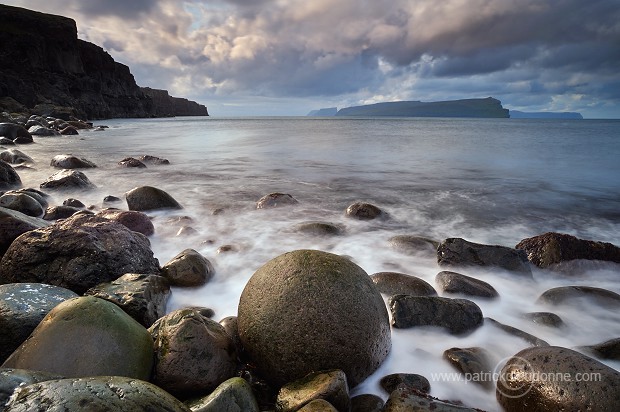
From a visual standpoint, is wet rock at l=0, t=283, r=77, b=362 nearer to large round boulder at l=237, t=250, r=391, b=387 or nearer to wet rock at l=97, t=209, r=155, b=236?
large round boulder at l=237, t=250, r=391, b=387

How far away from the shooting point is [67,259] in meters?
3.48

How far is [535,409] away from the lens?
7.98 ft

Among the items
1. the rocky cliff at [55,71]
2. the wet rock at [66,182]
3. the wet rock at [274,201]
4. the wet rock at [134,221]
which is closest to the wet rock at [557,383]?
the wet rock at [134,221]

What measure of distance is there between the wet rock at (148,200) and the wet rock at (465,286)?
5.37 metres

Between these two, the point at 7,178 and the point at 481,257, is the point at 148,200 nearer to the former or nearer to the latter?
the point at 7,178

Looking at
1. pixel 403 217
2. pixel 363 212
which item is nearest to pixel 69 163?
pixel 363 212

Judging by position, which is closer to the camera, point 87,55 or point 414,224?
point 414,224

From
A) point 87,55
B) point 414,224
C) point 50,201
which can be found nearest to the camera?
point 414,224

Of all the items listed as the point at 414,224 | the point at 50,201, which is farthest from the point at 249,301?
the point at 50,201

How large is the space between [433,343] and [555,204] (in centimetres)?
777

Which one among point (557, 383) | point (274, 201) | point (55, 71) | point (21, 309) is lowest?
point (274, 201)

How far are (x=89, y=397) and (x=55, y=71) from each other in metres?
74.2

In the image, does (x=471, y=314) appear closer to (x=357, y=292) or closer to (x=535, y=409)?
(x=535, y=409)

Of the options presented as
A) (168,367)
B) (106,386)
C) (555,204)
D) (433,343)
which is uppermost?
(106,386)
